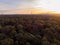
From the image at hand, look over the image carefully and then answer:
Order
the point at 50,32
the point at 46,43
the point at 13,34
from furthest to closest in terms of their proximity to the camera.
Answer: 1. the point at 50,32
2. the point at 13,34
3. the point at 46,43

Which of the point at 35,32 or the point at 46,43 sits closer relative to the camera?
the point at 46,43

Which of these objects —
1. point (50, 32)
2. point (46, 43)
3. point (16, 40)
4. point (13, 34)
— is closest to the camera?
point (46, 43)

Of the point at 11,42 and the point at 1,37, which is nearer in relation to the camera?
the point at 11,42

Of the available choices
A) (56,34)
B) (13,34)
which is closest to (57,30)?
(56,34)

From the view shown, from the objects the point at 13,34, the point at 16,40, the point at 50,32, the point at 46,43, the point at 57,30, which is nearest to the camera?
the point at 46,43

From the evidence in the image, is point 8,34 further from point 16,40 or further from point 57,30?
point 57,30

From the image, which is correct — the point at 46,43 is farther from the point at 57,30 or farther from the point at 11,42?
the point at 57,30

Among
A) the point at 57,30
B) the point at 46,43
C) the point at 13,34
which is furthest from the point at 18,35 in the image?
the point at 57,30

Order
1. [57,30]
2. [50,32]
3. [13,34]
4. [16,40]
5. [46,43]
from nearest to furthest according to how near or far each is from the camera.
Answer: [46,43] < [16,40] < [13,34] < [50,32] < [57,30]
